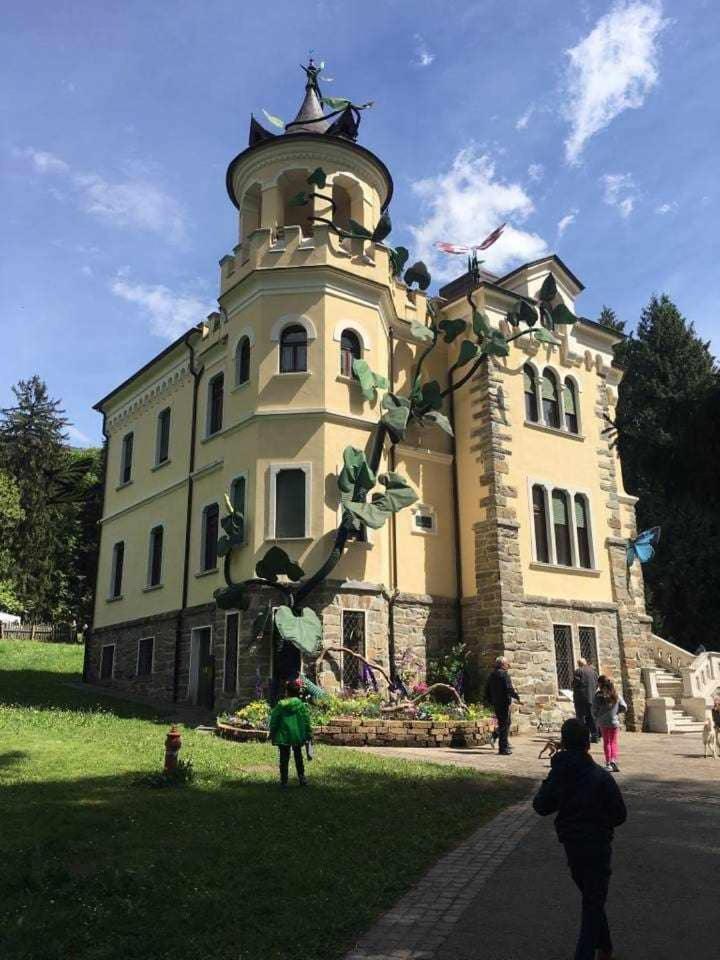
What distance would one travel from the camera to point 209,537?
73.0 ft

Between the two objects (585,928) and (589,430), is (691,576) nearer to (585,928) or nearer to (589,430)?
(589,430)

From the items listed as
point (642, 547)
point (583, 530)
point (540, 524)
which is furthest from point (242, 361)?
point (642, 547)

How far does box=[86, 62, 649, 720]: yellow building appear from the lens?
19125 millimetres

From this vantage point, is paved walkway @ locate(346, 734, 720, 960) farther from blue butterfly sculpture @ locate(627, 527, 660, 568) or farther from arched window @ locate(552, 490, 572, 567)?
blue butterfly sculpture @ locate(627, 527, 660, 568)

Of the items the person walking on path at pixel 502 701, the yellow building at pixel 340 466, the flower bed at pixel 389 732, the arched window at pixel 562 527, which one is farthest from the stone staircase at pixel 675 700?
the person walking on path at pixel 502 701

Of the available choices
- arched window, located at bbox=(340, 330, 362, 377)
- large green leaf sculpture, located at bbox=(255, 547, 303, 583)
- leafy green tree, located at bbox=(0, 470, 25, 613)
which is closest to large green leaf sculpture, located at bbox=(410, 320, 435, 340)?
arched window, located at bbox=(340, 330, 362, 377)

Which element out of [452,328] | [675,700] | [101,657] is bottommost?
[675,700]

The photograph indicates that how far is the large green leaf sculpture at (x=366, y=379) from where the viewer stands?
19.4 meters

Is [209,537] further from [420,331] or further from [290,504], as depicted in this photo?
[420,331]

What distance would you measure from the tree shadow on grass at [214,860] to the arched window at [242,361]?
12.3m

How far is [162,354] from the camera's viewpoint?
26453mm

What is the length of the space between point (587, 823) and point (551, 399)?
19.6 meters

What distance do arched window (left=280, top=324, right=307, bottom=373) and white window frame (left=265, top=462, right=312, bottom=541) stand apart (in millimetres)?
2645

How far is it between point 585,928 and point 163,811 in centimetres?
527
